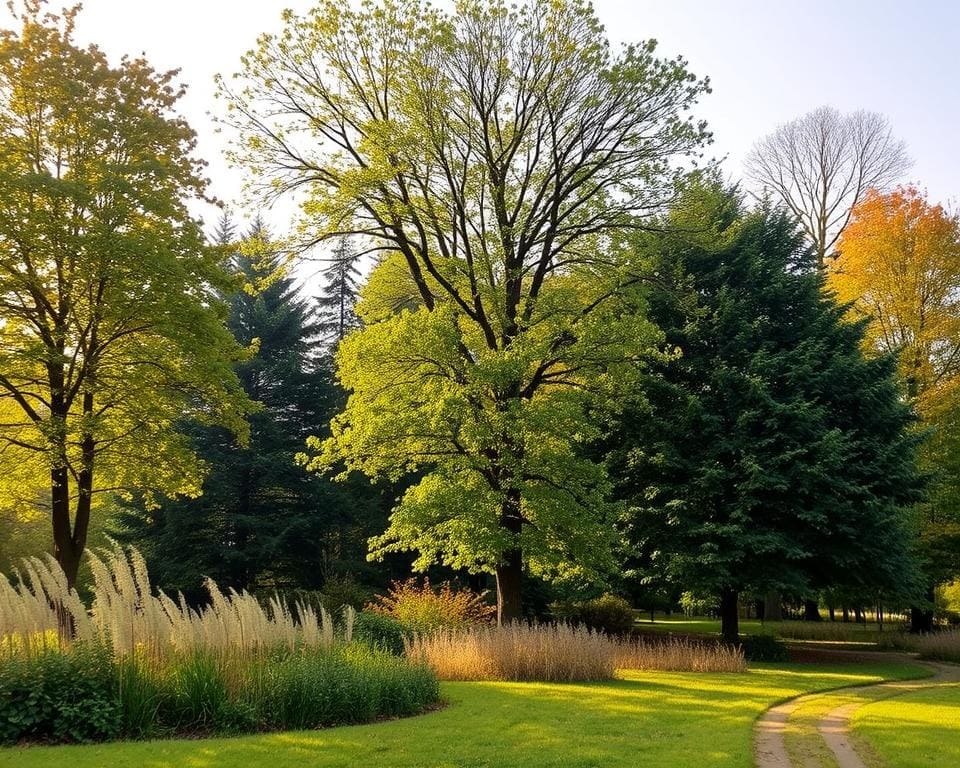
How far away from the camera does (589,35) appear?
1772cm

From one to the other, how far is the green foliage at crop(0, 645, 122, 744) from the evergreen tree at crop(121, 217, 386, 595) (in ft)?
64.3

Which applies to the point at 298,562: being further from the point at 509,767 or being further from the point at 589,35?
the point at 509,767

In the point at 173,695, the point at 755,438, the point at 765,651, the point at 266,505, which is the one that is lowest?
the point at 765,651

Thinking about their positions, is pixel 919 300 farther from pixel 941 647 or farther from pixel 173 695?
pixel 173 695

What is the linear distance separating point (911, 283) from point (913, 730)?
69.1ft

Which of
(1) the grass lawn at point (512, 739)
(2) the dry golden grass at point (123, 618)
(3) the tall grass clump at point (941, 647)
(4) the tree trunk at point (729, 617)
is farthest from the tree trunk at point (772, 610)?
(2) the dry golden grass at point (123, 618)

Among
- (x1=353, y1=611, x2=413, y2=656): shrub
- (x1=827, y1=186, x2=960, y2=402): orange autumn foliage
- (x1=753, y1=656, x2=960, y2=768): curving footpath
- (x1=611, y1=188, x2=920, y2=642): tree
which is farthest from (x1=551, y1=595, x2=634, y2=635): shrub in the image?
(x1=827, y1=186, x2=960, y2=402): orange autumn foliage

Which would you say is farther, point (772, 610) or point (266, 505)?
point (772, 610)

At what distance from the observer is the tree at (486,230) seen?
16.5m

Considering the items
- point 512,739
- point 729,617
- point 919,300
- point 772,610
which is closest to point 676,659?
point 729,617

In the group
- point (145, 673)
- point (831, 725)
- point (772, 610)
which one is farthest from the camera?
point (772, 610)

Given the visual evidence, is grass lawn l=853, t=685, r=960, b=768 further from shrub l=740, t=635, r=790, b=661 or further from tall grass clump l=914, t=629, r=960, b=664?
tall grass clump l=914, t=629, r=960, b=664

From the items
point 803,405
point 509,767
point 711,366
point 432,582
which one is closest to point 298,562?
point 432,582

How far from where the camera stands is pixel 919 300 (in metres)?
26.4
